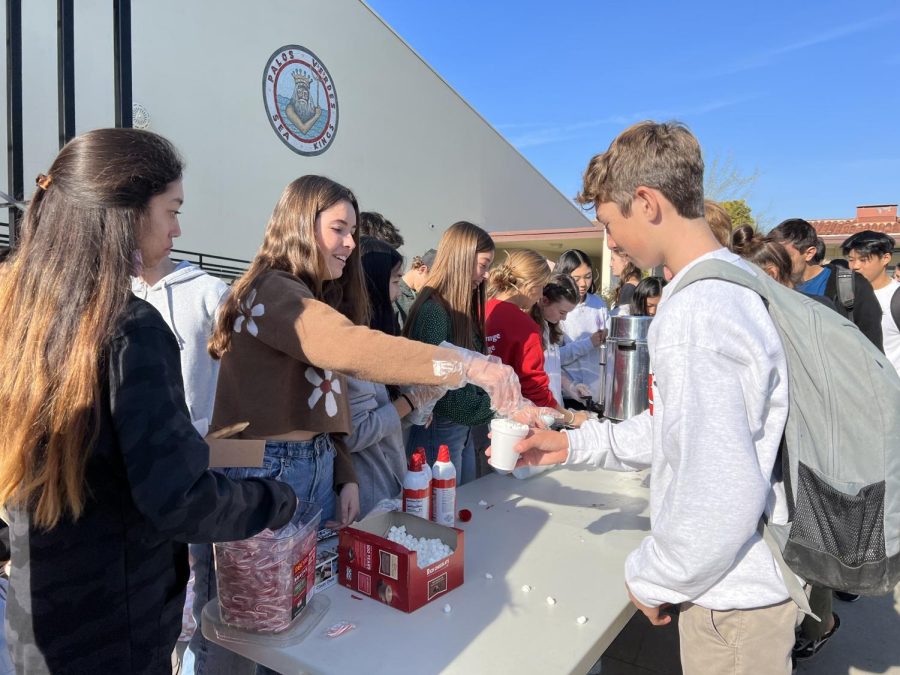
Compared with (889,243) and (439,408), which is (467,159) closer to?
(889,243)

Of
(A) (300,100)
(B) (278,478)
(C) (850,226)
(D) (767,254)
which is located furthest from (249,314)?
(C) (850,226)

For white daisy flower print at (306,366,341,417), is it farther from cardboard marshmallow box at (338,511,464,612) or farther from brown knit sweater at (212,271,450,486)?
cardboard marshmallow box at (338,511,464,612)

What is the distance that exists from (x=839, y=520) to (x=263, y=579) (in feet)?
3.89

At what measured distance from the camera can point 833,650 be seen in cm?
281

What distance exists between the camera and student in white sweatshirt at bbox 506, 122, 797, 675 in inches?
41.8

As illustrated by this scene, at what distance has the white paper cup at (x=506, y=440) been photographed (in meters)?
1.66

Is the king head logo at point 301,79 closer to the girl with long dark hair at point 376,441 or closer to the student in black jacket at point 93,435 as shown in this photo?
the girl with long dark hair at point 376,441

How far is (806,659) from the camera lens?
2689mm

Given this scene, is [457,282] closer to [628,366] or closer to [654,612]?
[628,366]

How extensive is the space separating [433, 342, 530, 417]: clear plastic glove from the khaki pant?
70 centimetres

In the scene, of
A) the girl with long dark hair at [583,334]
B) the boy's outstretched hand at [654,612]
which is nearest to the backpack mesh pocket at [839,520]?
the boy's outstretched hand at [654,612]

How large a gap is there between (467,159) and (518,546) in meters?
→ 16.7

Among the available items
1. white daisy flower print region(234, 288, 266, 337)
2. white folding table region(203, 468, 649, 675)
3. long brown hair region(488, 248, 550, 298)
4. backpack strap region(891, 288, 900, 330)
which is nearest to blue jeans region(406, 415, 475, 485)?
white folding table region(203, 468, 649, 675)

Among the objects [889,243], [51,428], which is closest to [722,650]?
[51,428]
